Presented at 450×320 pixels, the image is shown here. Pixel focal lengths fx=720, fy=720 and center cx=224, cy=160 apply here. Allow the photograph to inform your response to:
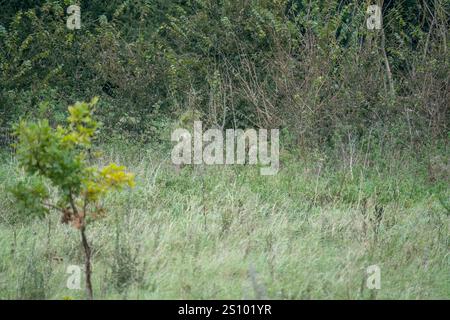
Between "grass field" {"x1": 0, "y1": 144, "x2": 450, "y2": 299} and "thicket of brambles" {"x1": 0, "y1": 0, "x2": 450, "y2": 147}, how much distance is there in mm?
1378

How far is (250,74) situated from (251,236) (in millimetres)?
5363

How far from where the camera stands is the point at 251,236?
7.34 metres

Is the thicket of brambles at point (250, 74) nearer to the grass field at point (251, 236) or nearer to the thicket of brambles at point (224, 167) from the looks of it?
the thicket of brambles at point (224, 167)

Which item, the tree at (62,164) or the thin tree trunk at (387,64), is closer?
the tree at (62,164)

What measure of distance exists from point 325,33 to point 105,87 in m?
4.25

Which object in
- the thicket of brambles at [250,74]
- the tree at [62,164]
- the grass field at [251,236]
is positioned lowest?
the grass field at [251,236]

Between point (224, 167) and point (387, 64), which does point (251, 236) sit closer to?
point (224, 167)

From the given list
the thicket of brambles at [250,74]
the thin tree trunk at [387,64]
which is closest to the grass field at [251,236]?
the thicket of brambles at [250,74]

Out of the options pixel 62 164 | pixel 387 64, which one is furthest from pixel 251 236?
pixel 387 64

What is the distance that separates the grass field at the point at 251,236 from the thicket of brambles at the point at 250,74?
1378 millimetres

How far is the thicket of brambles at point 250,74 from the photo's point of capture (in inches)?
448

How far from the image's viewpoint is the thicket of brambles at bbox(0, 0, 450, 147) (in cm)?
1137

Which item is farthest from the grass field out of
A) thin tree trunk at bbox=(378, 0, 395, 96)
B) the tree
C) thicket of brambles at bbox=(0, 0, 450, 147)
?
thin tree trunk at bbox=(378, 0, 395, 96)
